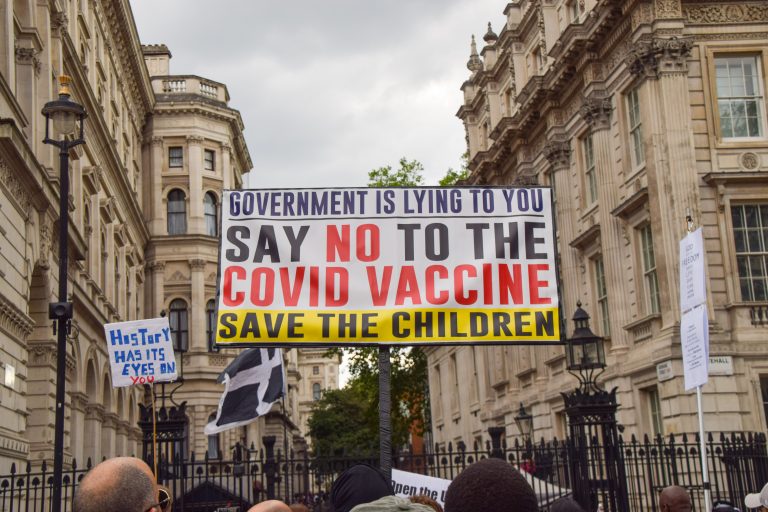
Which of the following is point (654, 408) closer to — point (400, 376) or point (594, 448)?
point (594, 448)

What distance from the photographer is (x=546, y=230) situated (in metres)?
8.62

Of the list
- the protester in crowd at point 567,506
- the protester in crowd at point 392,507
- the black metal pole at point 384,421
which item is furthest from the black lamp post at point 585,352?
the protester in crowd at point 392,507

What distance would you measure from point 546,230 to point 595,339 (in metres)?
6.93

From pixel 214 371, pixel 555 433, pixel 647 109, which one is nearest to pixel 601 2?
pixel 647 109

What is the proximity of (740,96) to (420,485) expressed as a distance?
17985 mm

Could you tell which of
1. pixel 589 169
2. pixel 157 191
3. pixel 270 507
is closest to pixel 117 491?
pixel 270 507

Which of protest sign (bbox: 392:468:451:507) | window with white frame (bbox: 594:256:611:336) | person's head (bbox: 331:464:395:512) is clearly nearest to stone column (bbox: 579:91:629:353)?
window with white frame (bbox: 594:256:611:336)

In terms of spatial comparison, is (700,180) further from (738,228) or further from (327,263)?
(327,263)

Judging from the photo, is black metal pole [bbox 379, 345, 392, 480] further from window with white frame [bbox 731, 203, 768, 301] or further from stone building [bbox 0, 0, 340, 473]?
window with white frame [bbox 731, 203, 768, 301]

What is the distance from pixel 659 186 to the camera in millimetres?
24375

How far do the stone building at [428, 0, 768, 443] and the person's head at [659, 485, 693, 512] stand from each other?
55.3 ft

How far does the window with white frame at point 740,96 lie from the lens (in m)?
24.7

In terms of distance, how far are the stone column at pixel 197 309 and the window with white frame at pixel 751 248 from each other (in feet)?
105

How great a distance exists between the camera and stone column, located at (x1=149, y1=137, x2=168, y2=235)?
5091 cm
